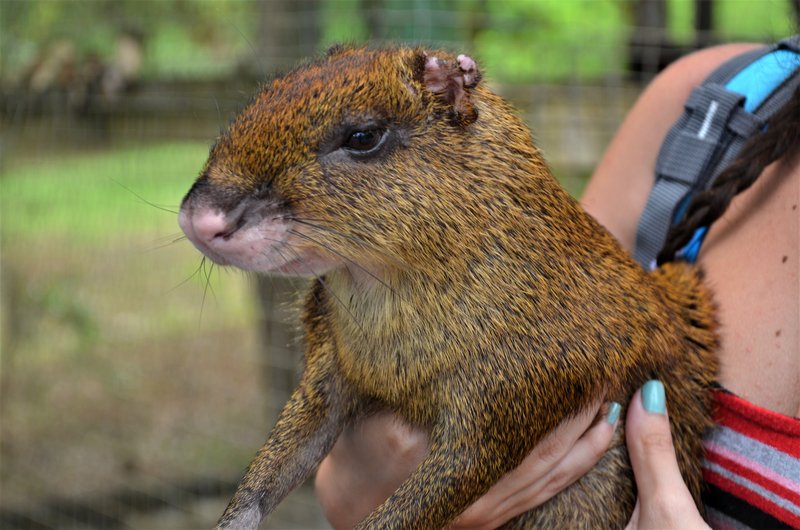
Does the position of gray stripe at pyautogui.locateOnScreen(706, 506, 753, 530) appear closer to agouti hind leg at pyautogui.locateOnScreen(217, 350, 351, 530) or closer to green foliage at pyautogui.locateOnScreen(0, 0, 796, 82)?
A: agouti hind leg at pyautogui.locateOnScreen(217, 350, 351, 530)

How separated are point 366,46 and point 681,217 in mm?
907

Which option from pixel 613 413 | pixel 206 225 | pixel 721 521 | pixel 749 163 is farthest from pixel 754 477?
pixel 206 225

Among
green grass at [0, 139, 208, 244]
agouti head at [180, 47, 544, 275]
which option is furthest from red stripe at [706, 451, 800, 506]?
green grass at [0, 139, 208, 244]

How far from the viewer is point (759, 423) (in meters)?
1.85

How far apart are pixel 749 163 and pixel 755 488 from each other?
73cm

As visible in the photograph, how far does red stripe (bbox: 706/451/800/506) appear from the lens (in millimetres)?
1756

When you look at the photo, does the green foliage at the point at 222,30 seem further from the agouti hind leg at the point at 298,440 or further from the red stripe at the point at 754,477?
the red stripe at the point at 754,477

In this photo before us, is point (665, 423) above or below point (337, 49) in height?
below

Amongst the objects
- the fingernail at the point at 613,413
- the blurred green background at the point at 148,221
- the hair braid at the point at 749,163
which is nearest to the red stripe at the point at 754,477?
the fingernail at the point at 613,413

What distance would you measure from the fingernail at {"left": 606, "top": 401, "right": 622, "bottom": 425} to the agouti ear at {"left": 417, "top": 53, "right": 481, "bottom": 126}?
0.69 meters

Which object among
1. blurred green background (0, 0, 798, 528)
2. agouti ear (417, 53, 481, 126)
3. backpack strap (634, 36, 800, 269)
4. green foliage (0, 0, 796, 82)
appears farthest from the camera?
blurred green background (0, 0, 798, 528)

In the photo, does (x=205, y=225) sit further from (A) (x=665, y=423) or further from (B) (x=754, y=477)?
(B) (x=754, y=477)

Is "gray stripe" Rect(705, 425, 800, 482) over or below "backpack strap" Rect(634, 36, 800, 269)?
below

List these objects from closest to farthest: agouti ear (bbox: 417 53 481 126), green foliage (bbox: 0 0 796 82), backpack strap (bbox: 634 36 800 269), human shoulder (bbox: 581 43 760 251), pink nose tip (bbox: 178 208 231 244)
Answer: pink nose tip (bbox: 178 208 231 244), agouti ear (bbox: 417 53 481 126), backpack strap (bbox: 634 36 800 269), human shoulder (bbox: 581 43 760 251), green foliage (bbox: 0 0 796 82)
